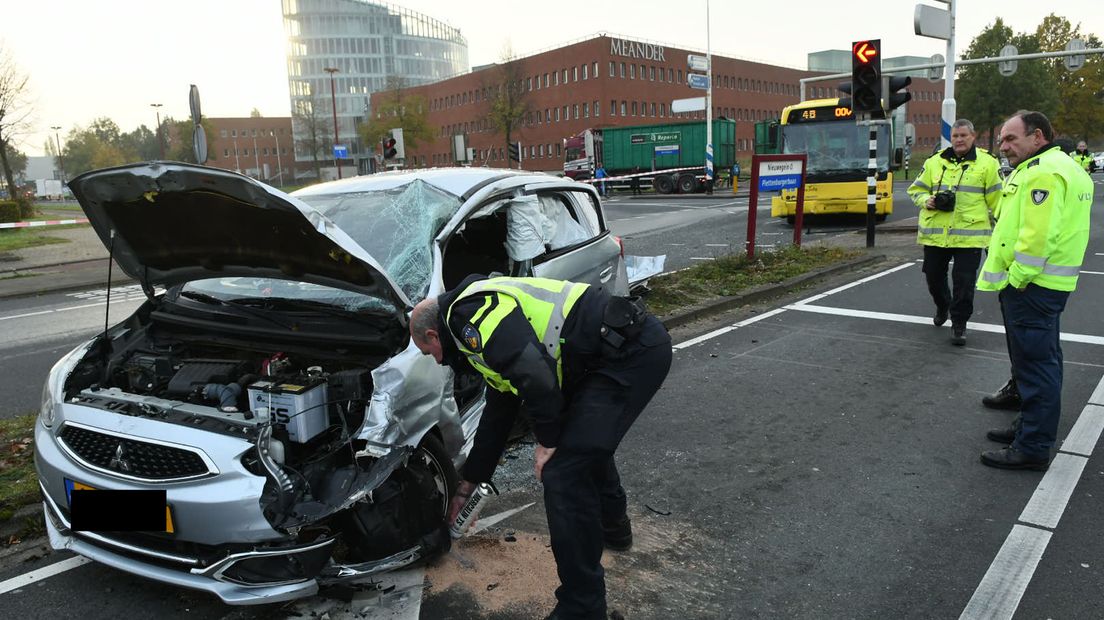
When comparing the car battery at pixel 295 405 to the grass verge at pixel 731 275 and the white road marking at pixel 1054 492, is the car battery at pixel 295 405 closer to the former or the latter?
the white road marking at pixel 1054 492

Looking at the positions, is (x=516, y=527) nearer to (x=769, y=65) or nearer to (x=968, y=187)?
(x=968, y=187)

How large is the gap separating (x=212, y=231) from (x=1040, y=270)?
171 inches

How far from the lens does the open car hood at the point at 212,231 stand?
322 cm

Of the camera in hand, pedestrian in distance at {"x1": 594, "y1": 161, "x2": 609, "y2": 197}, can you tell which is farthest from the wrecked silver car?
pedestrian in distance at {"x1": 594, "y1": 161, "x2": 609, "y2": 197}

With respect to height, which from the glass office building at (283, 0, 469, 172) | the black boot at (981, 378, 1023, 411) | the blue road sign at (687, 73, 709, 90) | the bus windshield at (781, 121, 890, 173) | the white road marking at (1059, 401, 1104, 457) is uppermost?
the glass office building at (283, 0, 469, 172)

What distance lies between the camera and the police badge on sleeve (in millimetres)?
2602

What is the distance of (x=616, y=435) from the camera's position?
113 inches

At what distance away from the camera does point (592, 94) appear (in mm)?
64000

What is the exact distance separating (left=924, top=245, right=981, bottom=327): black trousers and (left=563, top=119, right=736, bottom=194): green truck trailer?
97.5ft

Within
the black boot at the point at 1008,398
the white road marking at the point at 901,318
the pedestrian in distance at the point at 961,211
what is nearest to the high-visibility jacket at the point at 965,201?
the pedestrian in distance at the point at 961,211

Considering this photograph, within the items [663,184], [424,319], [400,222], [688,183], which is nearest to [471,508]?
[424,319]

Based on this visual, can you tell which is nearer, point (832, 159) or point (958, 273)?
point (958, 273)

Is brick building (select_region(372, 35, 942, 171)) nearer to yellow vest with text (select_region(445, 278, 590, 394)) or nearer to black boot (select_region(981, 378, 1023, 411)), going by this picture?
black boot (select_region(981, 378, 1023, 411))

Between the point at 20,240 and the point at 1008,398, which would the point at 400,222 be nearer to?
the point at 1008,398
